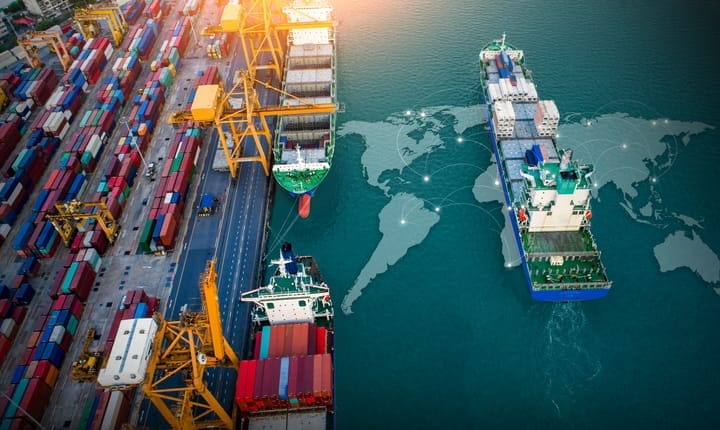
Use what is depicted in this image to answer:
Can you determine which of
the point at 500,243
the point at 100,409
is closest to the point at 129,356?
the point at 100,409

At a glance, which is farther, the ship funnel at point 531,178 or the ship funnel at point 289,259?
the ship funnel at point 531,178

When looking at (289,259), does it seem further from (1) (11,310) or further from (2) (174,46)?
(2) (174,46)

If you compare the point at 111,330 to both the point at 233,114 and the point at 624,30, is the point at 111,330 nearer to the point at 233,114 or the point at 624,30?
the point at 233,114

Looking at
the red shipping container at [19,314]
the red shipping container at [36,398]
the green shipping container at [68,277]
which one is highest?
the green shipping container at [68,277]

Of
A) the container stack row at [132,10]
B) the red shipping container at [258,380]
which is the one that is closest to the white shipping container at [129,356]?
the red shipping container at [258,380]

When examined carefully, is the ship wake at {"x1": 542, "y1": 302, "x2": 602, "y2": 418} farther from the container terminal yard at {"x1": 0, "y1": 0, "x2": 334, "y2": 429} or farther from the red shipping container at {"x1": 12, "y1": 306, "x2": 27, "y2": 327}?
the red shipping container at {"x1": 12, "y1": 306, "x2": 27, "y2": 327}

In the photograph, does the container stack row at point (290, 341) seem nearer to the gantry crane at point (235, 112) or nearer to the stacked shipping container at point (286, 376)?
the stacked shipping container at point (286, 376)
